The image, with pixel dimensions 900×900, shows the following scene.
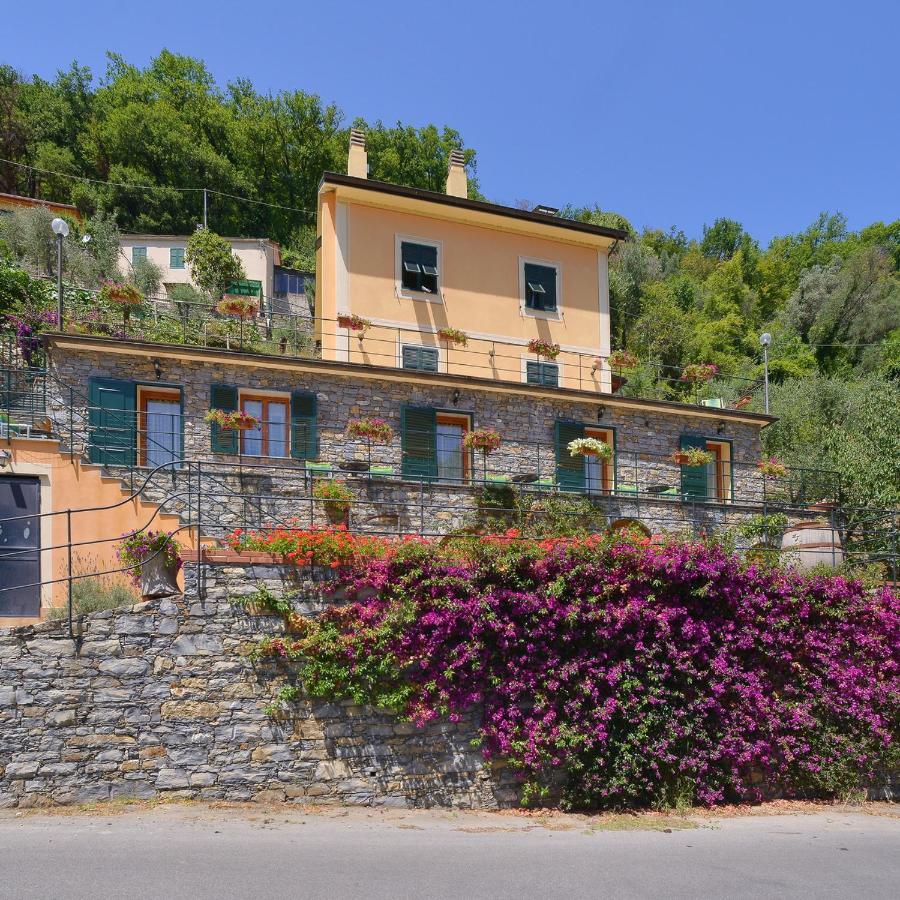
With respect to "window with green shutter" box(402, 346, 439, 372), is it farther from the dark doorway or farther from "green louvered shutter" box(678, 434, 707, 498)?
the dark doorway

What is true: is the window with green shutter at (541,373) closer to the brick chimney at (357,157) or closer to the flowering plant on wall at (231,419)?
the brick chimney at (357,157)

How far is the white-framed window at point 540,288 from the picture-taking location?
2205 centimetres

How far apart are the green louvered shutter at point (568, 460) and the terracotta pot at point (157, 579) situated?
404 inches

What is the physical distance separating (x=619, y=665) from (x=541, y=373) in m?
11.6

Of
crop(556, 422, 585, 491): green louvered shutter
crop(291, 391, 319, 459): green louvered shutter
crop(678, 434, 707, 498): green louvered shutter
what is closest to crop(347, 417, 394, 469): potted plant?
crop(291, 391, 319, 459): green louvered shutter

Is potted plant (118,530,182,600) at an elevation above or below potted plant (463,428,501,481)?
below

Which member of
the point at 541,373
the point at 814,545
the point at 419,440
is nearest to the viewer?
the point at 814,545

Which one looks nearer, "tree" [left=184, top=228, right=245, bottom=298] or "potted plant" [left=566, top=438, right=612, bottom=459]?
"potted plant" [left=566, top=438, right=612, bottom=459]

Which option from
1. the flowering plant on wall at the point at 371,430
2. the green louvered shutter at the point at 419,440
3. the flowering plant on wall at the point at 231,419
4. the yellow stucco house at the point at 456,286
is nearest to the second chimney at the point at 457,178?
the yellow stucco house at the point at 456,286

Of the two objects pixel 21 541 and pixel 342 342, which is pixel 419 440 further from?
pixel 21 541

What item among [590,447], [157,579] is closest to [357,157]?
[590,447]

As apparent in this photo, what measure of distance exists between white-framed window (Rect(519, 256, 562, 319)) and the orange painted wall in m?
11.8

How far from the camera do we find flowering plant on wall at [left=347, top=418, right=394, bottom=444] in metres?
16.6

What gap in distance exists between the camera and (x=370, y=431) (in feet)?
54.4
